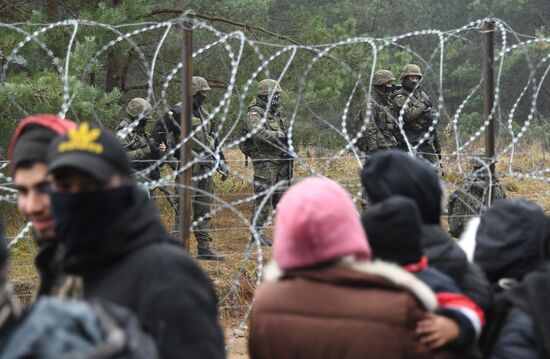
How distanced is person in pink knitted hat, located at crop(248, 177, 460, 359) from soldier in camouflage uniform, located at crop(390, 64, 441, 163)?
331 inches

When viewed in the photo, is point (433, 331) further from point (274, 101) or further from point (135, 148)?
point (274, 101)

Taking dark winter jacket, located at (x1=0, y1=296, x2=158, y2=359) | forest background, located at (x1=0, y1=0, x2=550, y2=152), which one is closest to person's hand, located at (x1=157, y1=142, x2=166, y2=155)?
forest background, located at (x1=0, y1=0, x2=550, y2=152)

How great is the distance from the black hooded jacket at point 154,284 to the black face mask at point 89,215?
2 cm

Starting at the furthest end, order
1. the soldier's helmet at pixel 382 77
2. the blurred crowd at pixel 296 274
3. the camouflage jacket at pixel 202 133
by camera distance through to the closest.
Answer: the soldier's helmet at pixel 382 77 → the camouflage jacket at pixel 202 133 → the blurred crowd at pixel 296 274

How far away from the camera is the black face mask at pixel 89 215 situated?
7.66ft

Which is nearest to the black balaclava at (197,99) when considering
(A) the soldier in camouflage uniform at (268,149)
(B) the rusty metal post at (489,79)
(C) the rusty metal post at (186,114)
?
(A) the soldier in camouflage uniform at (268,149)

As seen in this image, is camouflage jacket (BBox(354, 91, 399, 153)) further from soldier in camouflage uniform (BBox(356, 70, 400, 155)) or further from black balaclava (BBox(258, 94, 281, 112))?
black balaclava (BBox(258, 94, 281, 112))

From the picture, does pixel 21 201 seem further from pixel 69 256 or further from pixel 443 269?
pixel 443 269

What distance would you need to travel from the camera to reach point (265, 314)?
2.72 m

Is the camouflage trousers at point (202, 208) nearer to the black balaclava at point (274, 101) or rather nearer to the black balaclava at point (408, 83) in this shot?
the black balaclava at point (274, 101)

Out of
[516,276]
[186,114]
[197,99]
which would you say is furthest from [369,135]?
[516,276]

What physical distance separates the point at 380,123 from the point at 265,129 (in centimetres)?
157

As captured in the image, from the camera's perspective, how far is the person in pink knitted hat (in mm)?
2590

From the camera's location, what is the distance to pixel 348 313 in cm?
261
